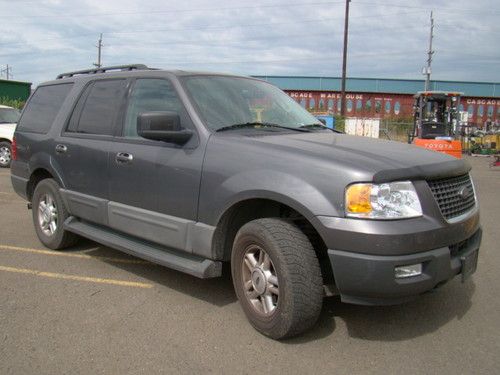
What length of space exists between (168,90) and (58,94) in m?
2.05

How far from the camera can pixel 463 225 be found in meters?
3.41

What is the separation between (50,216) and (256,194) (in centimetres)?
317

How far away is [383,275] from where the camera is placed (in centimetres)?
304

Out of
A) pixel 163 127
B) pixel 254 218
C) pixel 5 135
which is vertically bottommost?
pixel 254 218

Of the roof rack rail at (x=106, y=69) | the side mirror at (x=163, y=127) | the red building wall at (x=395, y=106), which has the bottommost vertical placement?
the side mirror at (x=163, y=127)

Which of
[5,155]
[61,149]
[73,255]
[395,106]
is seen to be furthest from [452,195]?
[395,106]

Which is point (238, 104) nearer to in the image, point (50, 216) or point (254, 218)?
point (254, 218)

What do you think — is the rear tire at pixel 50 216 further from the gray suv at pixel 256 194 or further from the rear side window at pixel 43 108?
the rear side window at pixel 43 108

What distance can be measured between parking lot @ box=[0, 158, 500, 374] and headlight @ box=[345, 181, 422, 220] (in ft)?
3.16

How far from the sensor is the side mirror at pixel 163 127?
379 cm

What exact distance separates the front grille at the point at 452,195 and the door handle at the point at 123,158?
2.50 meters

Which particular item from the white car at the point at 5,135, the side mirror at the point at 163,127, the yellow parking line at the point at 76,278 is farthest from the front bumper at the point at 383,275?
the white car at the point at 5,135

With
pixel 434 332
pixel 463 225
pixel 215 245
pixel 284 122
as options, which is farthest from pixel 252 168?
pixel 434 332

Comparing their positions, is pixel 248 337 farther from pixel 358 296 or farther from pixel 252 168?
pixel 252 168
